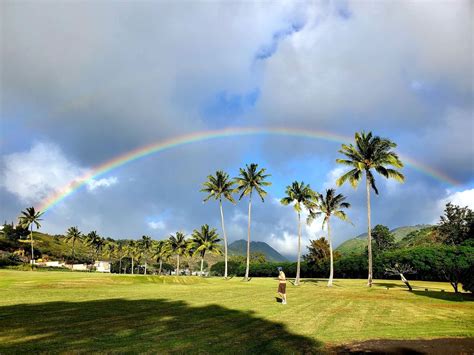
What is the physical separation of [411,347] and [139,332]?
948cm

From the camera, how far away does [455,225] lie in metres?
105

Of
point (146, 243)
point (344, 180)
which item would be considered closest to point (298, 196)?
point (344, 180)

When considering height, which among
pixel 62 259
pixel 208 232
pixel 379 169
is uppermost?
pixel 379 169

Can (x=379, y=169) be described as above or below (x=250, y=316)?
above

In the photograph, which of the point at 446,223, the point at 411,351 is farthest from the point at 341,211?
the point at 446,223

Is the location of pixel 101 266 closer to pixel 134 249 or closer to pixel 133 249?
pixel 133 249

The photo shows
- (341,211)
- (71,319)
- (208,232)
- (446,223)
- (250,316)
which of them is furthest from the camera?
(446,223)

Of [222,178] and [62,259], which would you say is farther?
[62,259]

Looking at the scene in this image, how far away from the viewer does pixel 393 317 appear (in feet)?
64.1

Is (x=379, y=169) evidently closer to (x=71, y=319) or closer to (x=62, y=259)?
(x=71, y=319)

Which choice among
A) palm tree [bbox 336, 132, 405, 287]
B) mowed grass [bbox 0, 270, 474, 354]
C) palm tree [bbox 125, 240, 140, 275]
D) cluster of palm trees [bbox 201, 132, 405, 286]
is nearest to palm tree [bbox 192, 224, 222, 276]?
cluster of palm trees [bbox 201, 132, 405, 286]

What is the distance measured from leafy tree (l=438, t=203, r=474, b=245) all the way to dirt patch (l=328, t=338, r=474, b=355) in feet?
338

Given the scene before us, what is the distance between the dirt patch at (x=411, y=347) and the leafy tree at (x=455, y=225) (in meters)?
103

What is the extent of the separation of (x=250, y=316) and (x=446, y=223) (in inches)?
4224
